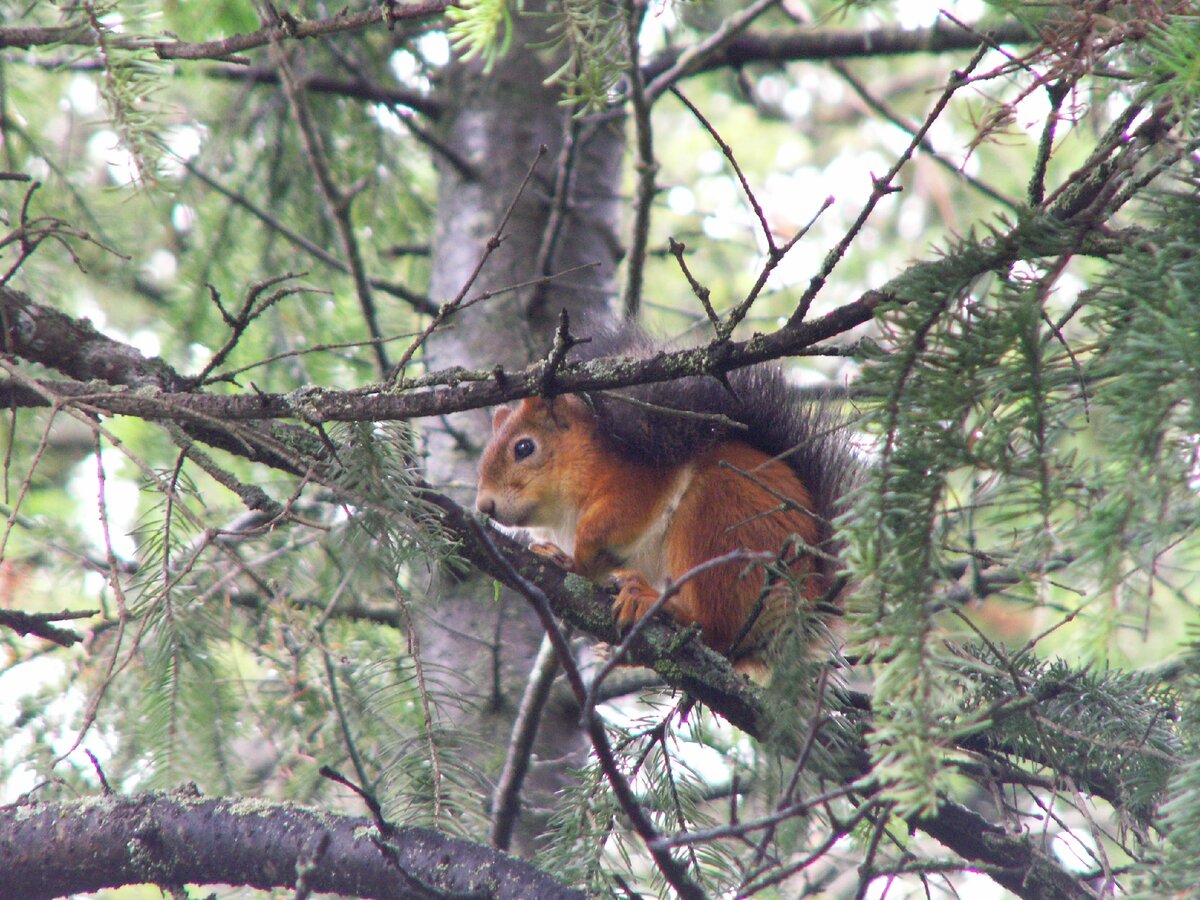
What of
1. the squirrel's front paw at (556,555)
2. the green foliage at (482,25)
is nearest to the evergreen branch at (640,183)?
the squirrel's front paw at (556,555)

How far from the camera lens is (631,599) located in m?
1.99

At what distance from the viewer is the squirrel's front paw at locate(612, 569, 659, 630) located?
1907mm

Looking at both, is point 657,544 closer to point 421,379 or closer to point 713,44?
point 421,379

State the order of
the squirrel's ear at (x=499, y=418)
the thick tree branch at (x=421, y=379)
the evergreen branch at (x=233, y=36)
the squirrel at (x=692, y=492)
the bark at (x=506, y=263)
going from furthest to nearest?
the squirrel's ear at (x=499, y=418) < the bark at (x=506, y=263) < the squirrel at (x=692, y=492) < the evergreen branch at (x=233, y=36) < the thick tree branch at (x=421, y=379)

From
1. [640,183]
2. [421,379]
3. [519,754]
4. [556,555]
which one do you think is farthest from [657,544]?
[421,379]

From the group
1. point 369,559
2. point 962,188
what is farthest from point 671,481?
point 962,188

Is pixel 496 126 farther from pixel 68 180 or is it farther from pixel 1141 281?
pixel 1141 281

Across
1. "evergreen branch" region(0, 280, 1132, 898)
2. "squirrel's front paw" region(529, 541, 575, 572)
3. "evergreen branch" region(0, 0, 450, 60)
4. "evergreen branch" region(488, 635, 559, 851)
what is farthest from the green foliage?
"squirrel's front paw" region(529, 541, 575, 572)

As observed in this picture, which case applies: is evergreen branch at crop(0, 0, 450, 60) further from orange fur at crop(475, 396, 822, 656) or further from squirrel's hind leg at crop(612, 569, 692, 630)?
squirrel's hind leg at crop(612, 569, 692, 630)

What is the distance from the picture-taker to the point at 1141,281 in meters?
0.85

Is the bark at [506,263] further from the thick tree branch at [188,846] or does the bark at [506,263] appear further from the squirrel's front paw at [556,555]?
the thick tree branch at [188,846]

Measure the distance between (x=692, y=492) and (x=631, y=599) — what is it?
0.33 metres

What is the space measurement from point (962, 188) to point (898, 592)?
4.97 metres

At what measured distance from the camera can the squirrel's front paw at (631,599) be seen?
1.91 m
